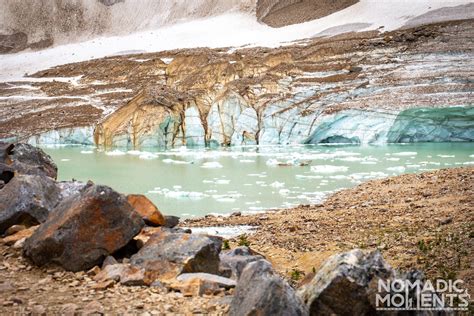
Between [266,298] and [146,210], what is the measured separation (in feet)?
11.1

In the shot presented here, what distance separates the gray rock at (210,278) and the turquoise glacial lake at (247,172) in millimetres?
6587

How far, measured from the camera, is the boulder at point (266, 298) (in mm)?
3203

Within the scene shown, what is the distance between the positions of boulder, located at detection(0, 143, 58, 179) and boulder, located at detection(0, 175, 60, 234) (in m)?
2.18

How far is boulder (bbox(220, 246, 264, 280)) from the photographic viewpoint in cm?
496

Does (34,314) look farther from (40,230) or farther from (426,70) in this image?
(426,70)

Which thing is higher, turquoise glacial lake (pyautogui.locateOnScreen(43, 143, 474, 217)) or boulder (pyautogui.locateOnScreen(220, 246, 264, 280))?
boulder (pyautogui.locateOnScreen(220, 246, 264, 280))

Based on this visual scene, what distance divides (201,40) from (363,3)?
23622 mm

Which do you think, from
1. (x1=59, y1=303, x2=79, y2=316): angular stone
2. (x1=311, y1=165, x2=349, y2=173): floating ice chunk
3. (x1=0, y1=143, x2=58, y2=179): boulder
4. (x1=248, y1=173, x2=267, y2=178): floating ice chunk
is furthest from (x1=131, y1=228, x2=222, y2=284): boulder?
(x1=311, y1=165, x2=349, y2=173): floating ice chunk

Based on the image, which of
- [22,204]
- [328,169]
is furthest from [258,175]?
[22,204]

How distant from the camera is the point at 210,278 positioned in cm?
440

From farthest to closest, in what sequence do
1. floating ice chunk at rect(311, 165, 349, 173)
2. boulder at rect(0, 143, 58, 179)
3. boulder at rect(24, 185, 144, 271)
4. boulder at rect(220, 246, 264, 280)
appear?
floating ice chunk at rect(311, 165, 349, 173) < boulder at rect(0, 143, 58, 179) < boulder at rect(220, 246, 264, 280) < boulder at rect(24, 185, 144, 271)

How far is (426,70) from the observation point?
34188 millimetres

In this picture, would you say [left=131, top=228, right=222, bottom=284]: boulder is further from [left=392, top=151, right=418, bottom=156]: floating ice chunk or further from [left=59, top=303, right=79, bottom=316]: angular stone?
[left=392, top=151, right=418, bottom=156]: floating ice chunk

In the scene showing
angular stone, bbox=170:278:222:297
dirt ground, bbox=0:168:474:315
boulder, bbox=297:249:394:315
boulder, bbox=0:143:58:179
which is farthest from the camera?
boulder, bbox=0:143:58:179
